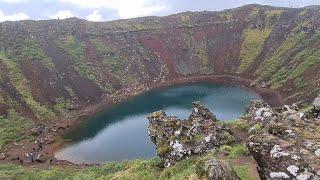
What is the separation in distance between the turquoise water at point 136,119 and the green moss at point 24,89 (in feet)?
37.0

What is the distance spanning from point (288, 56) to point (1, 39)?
83.5 metres

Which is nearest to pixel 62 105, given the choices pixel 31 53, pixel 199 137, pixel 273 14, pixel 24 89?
pixel 24 89

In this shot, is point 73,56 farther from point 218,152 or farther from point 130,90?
point 218,152

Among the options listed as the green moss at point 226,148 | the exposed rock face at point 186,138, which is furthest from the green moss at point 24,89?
the green moss at point 226,148

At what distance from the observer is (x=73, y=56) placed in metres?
141

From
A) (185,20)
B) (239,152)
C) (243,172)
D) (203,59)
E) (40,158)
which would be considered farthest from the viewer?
(185,20)

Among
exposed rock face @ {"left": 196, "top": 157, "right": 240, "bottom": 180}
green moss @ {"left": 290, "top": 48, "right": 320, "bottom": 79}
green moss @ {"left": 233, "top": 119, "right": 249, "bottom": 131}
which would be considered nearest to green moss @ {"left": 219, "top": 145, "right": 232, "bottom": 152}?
green moss @ {"left": 233, "top": 119, "right": 249, "bottom": 131}

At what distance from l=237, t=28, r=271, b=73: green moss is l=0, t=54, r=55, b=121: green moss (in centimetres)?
6203

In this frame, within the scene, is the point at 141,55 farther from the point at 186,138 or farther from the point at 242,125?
the point at 186,138

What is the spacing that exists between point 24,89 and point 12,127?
2095cm

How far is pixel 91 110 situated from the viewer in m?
109

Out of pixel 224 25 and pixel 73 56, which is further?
pixel 224 25

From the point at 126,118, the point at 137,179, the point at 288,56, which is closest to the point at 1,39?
the point at 126,118

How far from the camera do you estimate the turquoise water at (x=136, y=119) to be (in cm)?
7462
